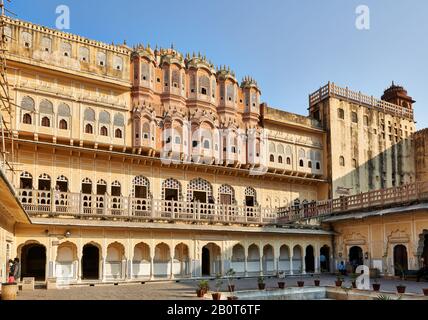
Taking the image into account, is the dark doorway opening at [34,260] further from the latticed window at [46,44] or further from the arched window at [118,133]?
the latticed window at [46,44]

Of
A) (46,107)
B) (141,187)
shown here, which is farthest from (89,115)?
(141,187)

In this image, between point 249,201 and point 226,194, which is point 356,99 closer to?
point 249,201

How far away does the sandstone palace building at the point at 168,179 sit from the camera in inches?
882

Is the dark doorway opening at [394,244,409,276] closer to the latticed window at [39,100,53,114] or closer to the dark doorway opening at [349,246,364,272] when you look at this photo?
the dark doorway opening at [349,246,364,272]

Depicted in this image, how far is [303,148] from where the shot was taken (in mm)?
33844

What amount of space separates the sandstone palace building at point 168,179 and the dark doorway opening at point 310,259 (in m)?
0.18

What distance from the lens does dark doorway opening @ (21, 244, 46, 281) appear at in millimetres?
24486

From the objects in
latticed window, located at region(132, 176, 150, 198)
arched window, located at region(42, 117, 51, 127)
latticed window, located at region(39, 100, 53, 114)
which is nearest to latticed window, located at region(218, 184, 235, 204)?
latticed window, located at region(132, 176, 150, 198)

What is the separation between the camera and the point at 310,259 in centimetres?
3212

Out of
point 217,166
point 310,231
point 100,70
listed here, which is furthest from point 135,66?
point 310,231

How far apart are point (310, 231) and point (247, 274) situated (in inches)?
199

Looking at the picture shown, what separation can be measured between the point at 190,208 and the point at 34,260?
9205 mm

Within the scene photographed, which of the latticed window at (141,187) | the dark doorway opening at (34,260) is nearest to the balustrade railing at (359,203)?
the latticed window at (141,187)
